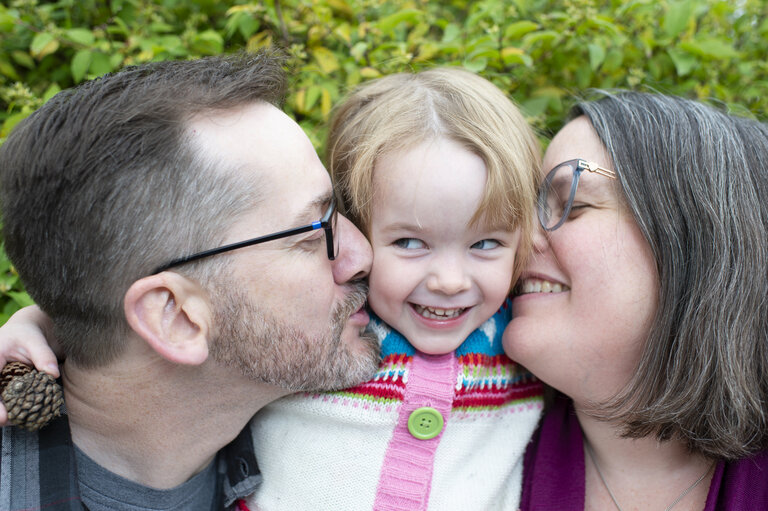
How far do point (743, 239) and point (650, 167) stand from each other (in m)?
0.36

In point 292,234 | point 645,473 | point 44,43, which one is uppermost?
point 44,43

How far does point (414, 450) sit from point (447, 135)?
106cm

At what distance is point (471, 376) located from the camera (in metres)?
2.31

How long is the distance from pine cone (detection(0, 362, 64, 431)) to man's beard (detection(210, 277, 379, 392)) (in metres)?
0.48

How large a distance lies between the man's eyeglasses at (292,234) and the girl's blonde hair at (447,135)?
15cm

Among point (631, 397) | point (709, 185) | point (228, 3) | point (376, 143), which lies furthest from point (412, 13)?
point (631, 397)

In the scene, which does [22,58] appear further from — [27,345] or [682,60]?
[682,60]

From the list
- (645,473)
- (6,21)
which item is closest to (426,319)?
(645,473)

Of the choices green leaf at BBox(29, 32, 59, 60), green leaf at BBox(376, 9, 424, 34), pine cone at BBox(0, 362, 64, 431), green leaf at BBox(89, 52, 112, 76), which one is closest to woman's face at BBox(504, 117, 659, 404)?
green leaf at BBox(376, 9, 424, 34)

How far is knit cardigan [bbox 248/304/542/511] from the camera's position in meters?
2.19

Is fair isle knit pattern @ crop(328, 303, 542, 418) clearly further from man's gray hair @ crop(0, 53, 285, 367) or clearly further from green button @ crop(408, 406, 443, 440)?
man's gray hair @ crop(0, 53, 285, 367)

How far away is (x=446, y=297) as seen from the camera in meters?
2.20

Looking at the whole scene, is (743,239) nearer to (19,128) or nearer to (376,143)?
(376,143)

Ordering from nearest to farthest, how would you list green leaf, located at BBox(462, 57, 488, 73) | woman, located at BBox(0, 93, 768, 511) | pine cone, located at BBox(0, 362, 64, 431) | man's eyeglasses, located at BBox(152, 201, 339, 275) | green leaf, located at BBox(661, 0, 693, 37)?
pine cone, located at BBox(0, 362, 64, 431) → man's eyeglasses, located at BBox(152, 201, 339, 275) → woman, located at BBox(0, 93, 768, 511) → green leaf, located at BBox(462, 57, 488, 73) → green leaf, located at BBox(661, 0, 693, 37)
